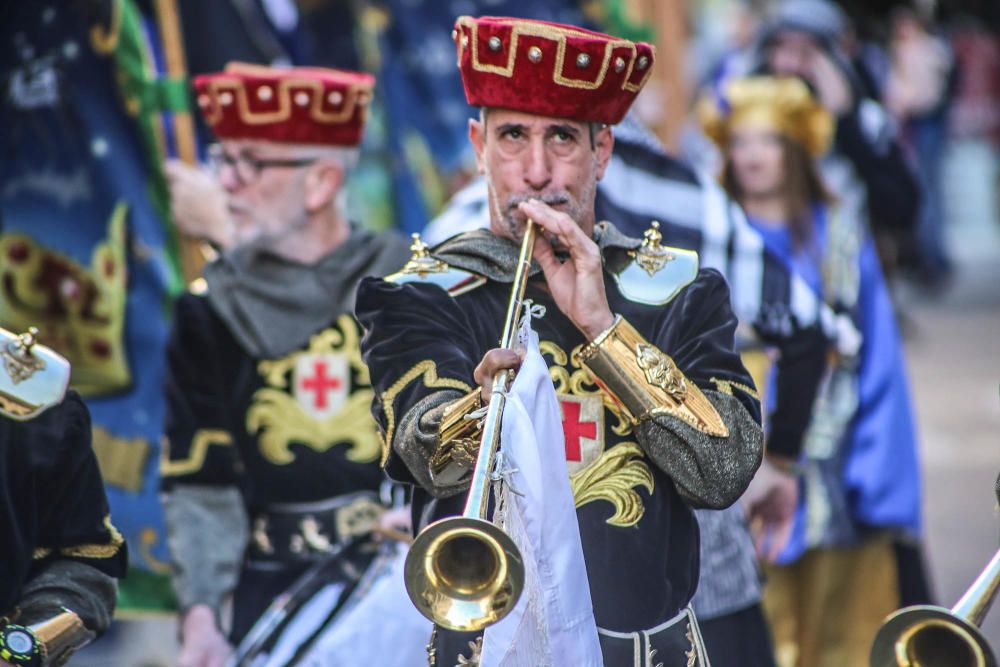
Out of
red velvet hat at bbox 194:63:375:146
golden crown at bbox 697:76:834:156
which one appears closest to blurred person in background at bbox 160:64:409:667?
red velvet hat at bbox 194:63:375:146

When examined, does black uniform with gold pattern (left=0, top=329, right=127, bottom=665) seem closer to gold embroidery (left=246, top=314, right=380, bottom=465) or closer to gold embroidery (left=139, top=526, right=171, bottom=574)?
gold embroidery (left=246, top=314, right=380, bottom=465)

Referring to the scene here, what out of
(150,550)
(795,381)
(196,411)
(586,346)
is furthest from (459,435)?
(150,550)

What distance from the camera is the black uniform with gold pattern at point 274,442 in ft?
17.0

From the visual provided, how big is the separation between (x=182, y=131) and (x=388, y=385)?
300cm

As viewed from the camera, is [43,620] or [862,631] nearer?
[43,620]

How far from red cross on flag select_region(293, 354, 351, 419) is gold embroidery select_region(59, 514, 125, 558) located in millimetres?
1225

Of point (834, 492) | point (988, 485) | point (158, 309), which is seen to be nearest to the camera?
point (158, 309)

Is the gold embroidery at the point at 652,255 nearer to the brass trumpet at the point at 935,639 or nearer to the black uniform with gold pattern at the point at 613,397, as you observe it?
the black uniform with gold pattern at the point at 613,397

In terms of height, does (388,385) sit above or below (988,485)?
above

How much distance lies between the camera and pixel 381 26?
36.0 ft

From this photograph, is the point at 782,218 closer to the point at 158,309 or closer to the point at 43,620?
the point at 158,309

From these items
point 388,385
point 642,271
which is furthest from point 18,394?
point 642,271

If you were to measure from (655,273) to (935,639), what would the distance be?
0.92 m

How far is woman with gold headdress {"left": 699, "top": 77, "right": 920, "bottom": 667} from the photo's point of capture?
22.4ft
